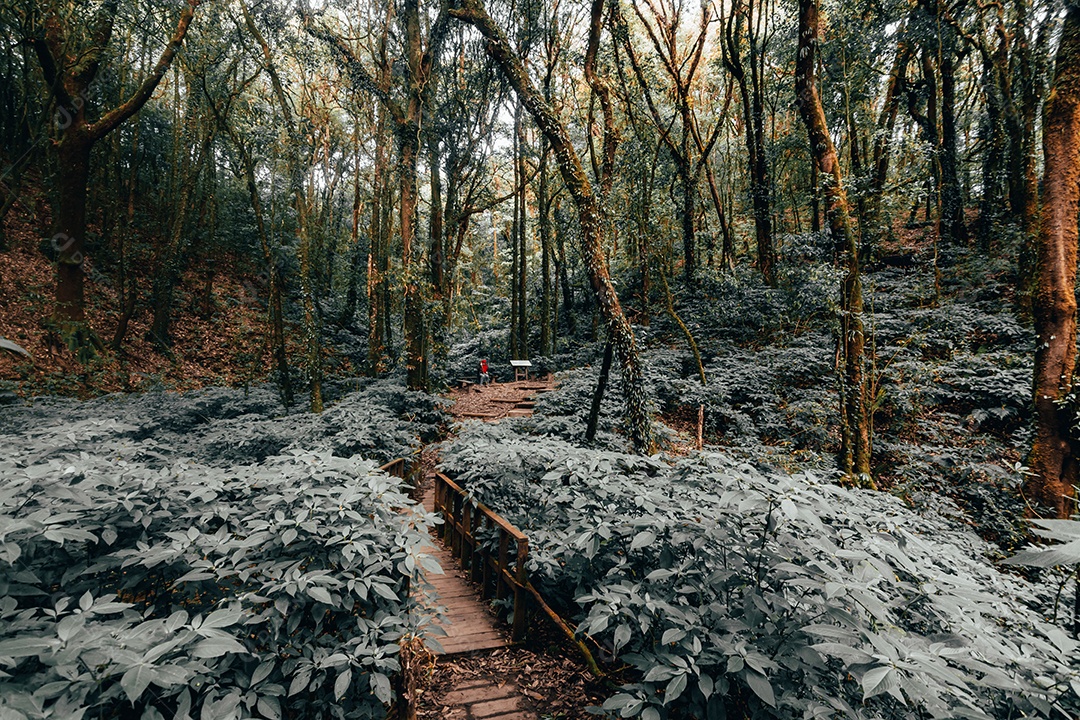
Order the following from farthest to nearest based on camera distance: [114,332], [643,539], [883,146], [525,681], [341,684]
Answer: [114,332]
[883,146]
[525,681]
[643,539]
[341,684]

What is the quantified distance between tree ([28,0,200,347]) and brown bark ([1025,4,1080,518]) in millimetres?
13987

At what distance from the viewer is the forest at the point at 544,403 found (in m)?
1.93

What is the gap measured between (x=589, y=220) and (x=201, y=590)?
6495mm

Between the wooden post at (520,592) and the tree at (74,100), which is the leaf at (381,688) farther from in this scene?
the tree at (74,100)

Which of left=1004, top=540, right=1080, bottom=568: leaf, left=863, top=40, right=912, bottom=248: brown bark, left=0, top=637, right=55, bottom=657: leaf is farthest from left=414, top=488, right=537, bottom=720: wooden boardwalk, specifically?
left=863, top=40, right=912, bottom=248: brown bark

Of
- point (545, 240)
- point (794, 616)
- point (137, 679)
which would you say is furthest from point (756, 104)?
point (137, 679)

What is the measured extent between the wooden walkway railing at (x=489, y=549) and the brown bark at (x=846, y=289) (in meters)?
5.07

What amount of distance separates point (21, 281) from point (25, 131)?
6338 millimetres

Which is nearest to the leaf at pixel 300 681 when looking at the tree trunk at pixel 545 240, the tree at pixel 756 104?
the tree trunk at pixel 545 240

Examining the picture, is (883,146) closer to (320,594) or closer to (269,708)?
(320,594)

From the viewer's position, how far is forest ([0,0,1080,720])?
1934 millimetres

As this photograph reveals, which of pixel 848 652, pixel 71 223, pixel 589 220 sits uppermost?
pixel 71 223

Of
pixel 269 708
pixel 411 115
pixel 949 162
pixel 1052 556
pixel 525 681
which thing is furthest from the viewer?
pixel 949 162

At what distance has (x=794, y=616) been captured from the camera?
205 cm
